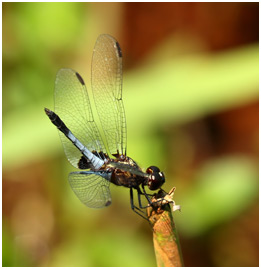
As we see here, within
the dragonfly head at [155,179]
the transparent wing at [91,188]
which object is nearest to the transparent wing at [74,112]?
the transparent wing at [91,188]

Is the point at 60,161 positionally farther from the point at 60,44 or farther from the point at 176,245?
the point at 176,245

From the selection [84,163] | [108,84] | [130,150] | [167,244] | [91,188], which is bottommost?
[167,244]

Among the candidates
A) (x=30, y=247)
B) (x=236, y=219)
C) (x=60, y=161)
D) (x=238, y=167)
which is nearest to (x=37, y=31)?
(x=60, y=161)

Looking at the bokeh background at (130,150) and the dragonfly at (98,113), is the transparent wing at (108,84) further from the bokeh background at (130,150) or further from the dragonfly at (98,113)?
the bokeh background at (130,150)

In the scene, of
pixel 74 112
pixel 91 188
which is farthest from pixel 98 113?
pixel 91 188

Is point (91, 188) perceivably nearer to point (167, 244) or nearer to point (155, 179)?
point (155, 179)

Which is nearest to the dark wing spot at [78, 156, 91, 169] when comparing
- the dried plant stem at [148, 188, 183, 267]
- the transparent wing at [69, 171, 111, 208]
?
the transparent wing at [69, 171, 111, 208]

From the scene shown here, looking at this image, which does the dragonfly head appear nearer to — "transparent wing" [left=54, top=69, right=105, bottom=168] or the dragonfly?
the dragonfly
